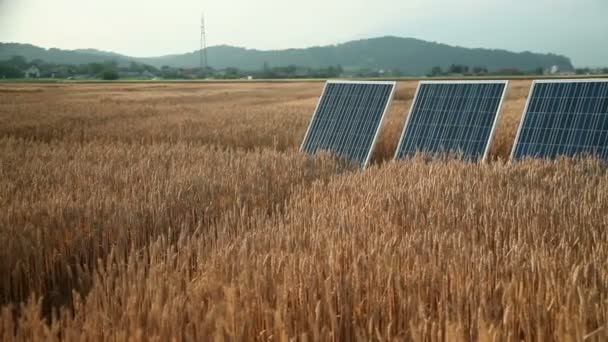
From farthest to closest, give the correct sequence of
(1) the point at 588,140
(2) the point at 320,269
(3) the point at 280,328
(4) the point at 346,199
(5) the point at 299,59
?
(5) the point at 299,59 → (1) the point at 588,140 → (4) the point at 346,199 → (2) the point at 320,269 → (3) the point at 280,328

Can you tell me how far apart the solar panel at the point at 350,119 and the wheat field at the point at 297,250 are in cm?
80

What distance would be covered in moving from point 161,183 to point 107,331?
13.0ft

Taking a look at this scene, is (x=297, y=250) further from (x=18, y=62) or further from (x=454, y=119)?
(x=18, y=62)

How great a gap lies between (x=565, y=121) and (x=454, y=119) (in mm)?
1724

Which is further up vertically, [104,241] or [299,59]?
[299,59]

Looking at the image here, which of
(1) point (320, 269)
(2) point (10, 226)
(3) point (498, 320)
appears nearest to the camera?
(3) point (498, 320)

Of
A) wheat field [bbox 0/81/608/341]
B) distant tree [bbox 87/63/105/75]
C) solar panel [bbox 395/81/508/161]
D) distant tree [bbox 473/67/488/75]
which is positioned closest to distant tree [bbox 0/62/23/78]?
wheat field [bbox 0/81/608/341]

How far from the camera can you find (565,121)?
926 centimetres

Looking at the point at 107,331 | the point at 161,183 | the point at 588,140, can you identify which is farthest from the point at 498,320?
the point at 588,140

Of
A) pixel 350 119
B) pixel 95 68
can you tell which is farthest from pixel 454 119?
pixel 95 68

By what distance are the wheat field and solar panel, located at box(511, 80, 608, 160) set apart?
694mm

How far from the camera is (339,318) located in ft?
10.5

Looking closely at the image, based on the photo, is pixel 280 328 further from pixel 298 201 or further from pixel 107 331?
pixel 298 201

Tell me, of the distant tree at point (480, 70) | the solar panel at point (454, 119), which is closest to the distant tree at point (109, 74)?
the solar panel at point (454, 119)
